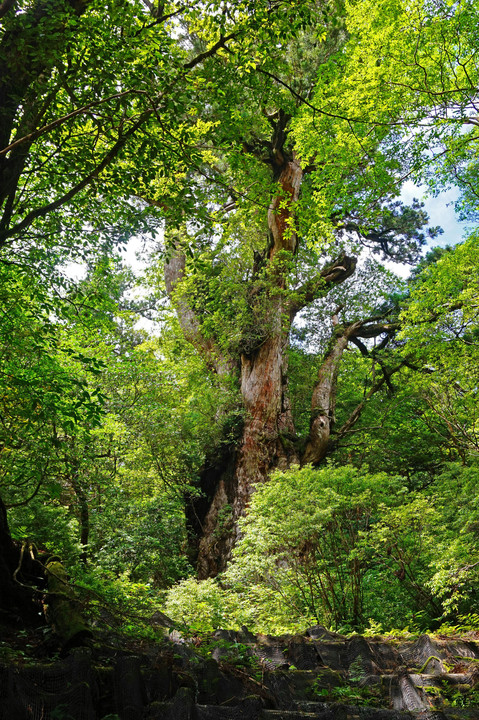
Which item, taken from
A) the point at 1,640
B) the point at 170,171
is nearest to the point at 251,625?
the point at 1,640

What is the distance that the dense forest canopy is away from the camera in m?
4.87

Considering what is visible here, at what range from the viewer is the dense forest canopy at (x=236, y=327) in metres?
4.87

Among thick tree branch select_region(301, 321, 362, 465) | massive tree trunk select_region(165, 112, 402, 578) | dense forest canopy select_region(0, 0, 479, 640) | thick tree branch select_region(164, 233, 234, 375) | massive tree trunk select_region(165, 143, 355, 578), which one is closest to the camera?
dense forest canopy select_region(0, 0, 479, 640)

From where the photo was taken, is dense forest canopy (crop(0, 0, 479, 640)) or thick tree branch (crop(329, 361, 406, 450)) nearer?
dense forest canopy (crop(0, 0, 479, 640))

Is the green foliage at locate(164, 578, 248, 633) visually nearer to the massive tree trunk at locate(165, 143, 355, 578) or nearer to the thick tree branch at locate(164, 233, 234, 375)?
the massive tree trunk at locate(165, 143, 355, 578)

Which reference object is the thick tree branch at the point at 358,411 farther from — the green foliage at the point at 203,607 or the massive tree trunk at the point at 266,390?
the green foliage at the point at 203,607

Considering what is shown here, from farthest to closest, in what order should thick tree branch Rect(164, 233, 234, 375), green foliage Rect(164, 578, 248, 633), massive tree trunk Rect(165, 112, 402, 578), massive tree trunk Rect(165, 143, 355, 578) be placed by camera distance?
thick tree branch Rect(164, 233, 234, 375) < massive tree trunk Rect(165, 112, 402, 578) < massive tree trunk Rect(165, 143, 355, 578) < green foliage Rect(164, 578, 248, 633)

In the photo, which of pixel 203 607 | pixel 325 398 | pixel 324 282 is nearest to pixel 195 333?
pixel 324 282

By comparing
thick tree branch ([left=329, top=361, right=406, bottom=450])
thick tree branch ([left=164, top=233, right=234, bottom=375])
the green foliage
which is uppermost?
thick tree branch ([left=164, top=233, right=234, bottom=375])

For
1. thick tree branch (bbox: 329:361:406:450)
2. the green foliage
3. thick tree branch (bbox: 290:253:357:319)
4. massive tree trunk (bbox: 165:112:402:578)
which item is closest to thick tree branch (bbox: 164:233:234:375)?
massive tree trunk (bbox: 165:112:402:578)

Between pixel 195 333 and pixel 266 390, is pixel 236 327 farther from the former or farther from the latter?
pixel 195 333

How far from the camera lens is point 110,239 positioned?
679 centimetres

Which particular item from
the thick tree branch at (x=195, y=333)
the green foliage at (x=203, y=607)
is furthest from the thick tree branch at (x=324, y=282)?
the green foliage at (x=203, y=607)

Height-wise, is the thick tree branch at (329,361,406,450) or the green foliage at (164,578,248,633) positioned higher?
the thick tree branch at (329,361,406,450)
